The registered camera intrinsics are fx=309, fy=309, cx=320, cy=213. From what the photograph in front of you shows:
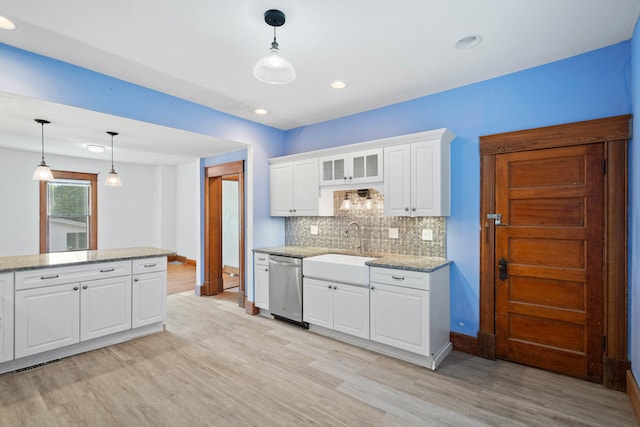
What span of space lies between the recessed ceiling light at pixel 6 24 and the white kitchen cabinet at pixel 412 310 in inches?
135

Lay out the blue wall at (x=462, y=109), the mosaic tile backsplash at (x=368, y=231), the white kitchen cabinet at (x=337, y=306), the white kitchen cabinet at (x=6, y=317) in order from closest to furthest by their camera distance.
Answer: the blue wall at (x=462, y=109) → the white kitchen cabinet at (x=6, y=317) → the white kitchen cabinet at (x=337, y=306) → the mosaic tile backsplash at (x=368, y=231)

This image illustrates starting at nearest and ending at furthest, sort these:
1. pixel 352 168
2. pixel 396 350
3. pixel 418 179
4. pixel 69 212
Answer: pixel 396 350, pixel 418 179, pixel 352 168, pixel 69 212

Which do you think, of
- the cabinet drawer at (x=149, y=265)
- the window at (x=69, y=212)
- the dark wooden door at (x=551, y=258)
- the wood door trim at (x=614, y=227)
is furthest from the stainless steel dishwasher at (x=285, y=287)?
the window at (x=69, y=212)

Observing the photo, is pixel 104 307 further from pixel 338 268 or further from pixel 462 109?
pixel 462 109

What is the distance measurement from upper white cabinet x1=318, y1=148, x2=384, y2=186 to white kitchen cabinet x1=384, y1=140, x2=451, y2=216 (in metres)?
0.13

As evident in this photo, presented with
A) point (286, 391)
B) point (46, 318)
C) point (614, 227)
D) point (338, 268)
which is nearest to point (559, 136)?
point (614, 227)

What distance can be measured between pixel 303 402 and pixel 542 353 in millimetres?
2176

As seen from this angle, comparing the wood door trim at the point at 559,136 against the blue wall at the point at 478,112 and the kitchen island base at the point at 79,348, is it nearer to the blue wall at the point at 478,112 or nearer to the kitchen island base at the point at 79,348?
→ the blue wall at the point at 478,112

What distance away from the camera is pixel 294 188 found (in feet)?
14.1

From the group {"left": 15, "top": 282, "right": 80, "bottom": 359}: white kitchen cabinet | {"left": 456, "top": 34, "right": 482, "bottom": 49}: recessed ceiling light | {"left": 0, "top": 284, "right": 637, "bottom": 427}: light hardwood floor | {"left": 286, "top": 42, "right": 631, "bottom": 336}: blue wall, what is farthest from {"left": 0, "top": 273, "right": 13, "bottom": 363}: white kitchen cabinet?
{"left": 456, "top": 34, "right": 482, "bottom": 49}: recessed ceiling light

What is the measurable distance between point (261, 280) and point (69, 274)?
2.08 meters

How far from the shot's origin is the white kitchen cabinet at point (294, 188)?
411 centimetres

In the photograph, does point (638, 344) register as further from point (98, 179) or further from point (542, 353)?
point (98, 179)

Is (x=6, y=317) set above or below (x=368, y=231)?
below
